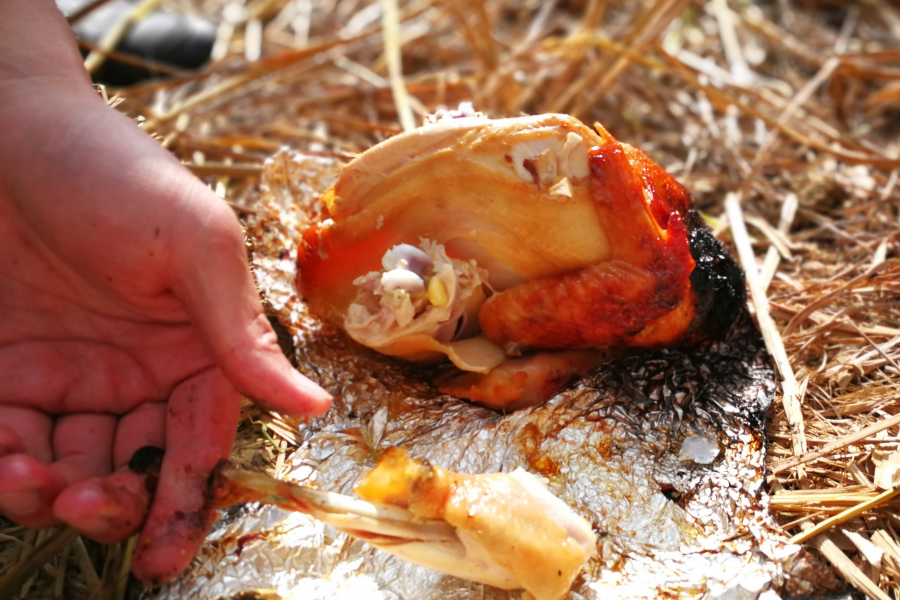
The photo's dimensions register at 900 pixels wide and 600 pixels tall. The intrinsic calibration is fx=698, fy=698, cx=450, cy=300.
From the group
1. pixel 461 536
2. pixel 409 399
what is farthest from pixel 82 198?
pixel 461 536

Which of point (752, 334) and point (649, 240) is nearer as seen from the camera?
point (649, 240)

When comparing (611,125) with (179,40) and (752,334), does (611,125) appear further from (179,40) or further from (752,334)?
(179,40)

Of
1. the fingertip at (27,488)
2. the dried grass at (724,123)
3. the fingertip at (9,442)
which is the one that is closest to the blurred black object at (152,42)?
the dried grass at (724,123)

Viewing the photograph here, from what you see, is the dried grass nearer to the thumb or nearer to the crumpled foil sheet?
the crumpled foil sheet

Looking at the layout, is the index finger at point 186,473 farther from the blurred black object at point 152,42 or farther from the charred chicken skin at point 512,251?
the blurred black object at point 152,42

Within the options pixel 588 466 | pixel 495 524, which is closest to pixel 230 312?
pixel 495 524

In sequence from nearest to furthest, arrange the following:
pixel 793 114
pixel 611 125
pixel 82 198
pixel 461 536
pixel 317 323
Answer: pixel 461 536, pixel 82 198, pixel 317 323, pixel 793 114, pixel 611 125
